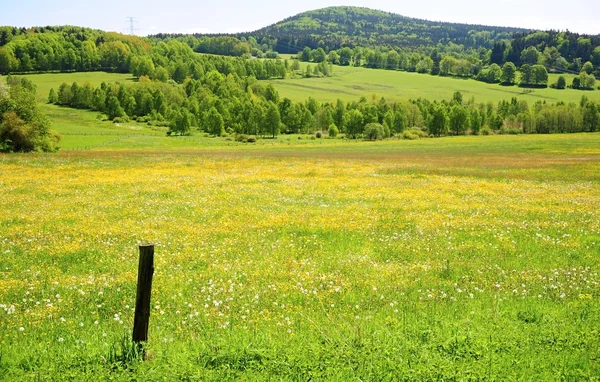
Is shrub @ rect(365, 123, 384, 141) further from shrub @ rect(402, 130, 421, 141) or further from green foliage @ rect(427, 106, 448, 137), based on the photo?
green foliage @ rect(427, 106, 448, 137)

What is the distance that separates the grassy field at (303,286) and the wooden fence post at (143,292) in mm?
413

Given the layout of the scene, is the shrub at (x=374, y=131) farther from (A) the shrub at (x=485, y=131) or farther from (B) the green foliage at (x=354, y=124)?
(A) the shrub at (x=485, y=131)

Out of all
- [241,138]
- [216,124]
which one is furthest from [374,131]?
[216,124]

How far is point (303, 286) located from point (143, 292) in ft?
17.6

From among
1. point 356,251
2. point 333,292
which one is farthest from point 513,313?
point 356,251

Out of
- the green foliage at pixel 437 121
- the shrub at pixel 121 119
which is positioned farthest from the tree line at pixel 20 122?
the green foliage at pixel 437 121

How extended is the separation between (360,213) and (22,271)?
1522 cm

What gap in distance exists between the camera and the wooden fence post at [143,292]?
791 centimetres

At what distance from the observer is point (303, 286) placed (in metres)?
12.4

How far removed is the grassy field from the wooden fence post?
16.3 inches

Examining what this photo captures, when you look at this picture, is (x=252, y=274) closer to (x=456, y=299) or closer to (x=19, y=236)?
(x=456, y=299)

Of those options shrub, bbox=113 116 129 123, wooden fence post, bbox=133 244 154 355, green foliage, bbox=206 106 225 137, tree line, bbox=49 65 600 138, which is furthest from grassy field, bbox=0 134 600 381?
shrub, bbox=113 116 129 123

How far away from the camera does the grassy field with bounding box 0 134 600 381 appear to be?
25.7 ft

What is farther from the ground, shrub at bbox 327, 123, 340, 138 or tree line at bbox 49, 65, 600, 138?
tree line at bbox 49, 65, 600, 138
